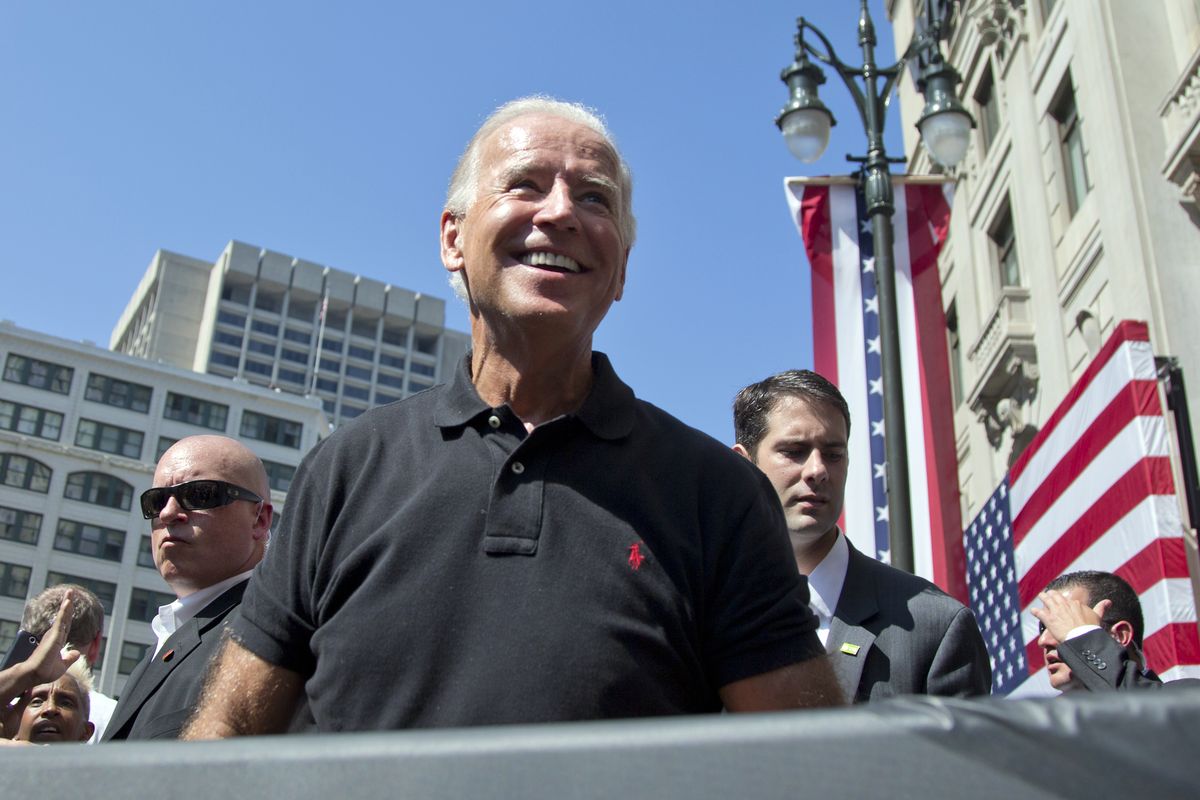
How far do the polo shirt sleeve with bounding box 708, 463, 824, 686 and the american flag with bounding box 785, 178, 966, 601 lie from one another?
556 centimetres

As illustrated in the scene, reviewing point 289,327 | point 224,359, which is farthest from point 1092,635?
point 289,327

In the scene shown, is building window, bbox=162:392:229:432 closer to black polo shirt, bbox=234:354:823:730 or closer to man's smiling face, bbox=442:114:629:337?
man's smiling face, bbox=442:114:629:337

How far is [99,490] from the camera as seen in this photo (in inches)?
3344

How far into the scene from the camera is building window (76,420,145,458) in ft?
284

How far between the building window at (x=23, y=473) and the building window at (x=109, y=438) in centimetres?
363

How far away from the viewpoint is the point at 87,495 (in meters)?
84.2

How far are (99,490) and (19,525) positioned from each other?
5.88 meters

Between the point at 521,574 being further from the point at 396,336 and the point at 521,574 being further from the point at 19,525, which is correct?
the point at 396,336

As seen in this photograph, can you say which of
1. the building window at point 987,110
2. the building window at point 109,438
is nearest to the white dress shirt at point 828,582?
the building window at point 987,110

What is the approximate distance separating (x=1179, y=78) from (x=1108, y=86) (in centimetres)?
109

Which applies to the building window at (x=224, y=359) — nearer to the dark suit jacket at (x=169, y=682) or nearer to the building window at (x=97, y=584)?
the building window at (x=97, y=584)

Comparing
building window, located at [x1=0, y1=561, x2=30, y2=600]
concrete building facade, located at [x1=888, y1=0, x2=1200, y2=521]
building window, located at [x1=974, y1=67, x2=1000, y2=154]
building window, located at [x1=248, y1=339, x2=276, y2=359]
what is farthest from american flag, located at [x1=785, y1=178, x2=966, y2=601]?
building window, located at [x1=248, y1=339, x2=276, y2=359]

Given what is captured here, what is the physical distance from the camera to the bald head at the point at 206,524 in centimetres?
424

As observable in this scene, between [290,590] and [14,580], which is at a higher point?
[14,580]
